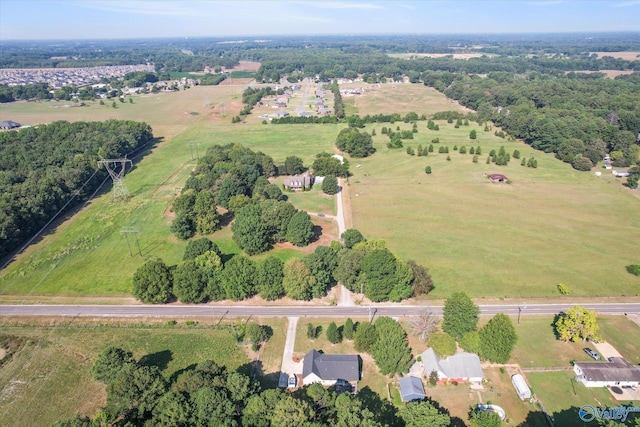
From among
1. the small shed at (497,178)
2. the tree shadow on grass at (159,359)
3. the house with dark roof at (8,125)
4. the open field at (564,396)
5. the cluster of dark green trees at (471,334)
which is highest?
the house with dark roof at (8,125)

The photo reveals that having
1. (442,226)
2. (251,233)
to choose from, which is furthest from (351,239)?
(442,226)

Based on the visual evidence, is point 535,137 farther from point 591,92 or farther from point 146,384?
point 146,384

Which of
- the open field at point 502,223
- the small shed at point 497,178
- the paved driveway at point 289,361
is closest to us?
the paved driveway at point 289,361

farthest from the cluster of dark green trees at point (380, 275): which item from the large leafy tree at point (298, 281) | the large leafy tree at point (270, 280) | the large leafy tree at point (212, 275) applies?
the large leafy tree at point (212, 275)

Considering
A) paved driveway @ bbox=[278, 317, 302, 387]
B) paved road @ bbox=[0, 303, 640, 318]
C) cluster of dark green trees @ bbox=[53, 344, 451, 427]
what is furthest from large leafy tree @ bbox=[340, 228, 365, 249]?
cluster of dark green trees @ bbox=[53, 344, 451, 427]

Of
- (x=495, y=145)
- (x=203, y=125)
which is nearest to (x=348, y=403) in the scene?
(x=495, y=145)

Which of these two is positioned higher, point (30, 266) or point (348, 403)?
point (348, 403)

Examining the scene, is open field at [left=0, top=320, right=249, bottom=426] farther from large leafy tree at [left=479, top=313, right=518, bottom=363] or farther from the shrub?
the shrub

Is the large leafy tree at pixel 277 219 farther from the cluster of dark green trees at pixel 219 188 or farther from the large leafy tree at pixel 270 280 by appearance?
the large leafy tree at pixel 270 280
